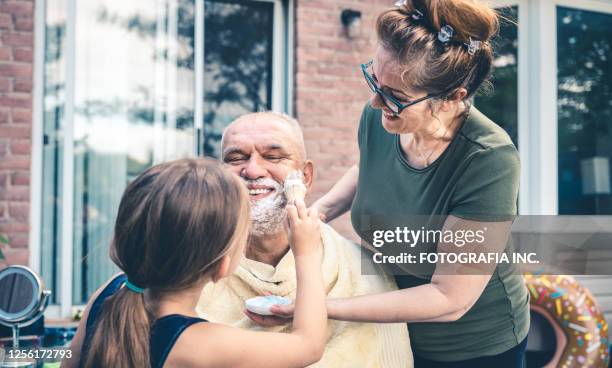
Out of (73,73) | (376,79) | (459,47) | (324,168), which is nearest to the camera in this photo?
(459,47)

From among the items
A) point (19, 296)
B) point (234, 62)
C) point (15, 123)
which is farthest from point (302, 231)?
point (234, 62)

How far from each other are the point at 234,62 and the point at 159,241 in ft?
12.0

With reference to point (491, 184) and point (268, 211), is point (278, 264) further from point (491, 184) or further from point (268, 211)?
point (491, 184)

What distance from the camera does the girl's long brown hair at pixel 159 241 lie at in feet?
4.55

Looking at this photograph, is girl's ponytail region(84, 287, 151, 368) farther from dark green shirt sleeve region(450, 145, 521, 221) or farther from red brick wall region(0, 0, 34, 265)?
red brick wall region(0, 0, 34, 265)

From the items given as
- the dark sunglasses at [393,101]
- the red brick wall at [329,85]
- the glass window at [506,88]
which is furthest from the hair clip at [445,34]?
the glass window at [506,88]

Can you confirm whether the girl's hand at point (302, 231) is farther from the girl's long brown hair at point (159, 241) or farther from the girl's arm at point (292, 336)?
the girl's long brown hair at point (159, 241)

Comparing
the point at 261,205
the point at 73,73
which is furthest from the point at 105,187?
the point at 261,205

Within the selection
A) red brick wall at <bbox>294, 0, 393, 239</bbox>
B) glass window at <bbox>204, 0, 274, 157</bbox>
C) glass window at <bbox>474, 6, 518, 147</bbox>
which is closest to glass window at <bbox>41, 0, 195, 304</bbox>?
glass window at <bbox>204, 0, 274, 157</bbox>

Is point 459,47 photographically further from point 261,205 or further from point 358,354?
point 358,354

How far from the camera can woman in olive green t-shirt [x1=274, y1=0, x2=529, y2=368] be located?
1.64 metres

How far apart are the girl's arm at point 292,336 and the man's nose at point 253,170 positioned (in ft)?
1.18

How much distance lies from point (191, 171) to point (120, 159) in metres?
3.24

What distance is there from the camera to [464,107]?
1.82 m
